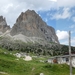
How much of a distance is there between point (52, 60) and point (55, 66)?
29.0m

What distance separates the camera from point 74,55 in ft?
227

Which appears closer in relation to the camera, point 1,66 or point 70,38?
point 70,38

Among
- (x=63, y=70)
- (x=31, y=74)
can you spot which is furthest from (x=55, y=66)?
(x=31, y=74)

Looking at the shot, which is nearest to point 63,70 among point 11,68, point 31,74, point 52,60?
point 31,74

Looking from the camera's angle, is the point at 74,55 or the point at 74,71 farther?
the point at 74,55

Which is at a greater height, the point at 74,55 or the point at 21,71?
the point at 74,55

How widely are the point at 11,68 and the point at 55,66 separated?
12.4 metres

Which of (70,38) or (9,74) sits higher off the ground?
(70,38)

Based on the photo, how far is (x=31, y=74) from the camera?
174 feet

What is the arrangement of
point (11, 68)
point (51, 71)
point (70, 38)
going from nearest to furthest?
point (70, 38) → point (51, 71) → point (11, 68)

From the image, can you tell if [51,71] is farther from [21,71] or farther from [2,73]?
[2,73]

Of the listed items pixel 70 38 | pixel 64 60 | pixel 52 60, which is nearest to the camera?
pixel 70 38

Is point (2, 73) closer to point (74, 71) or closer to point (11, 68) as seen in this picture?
point (11, 68)

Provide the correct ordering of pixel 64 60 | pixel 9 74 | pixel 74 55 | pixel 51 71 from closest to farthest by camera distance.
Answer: pixel 9 74 → pixel 51 71 → pixel 74 55 → pixel 64 60
